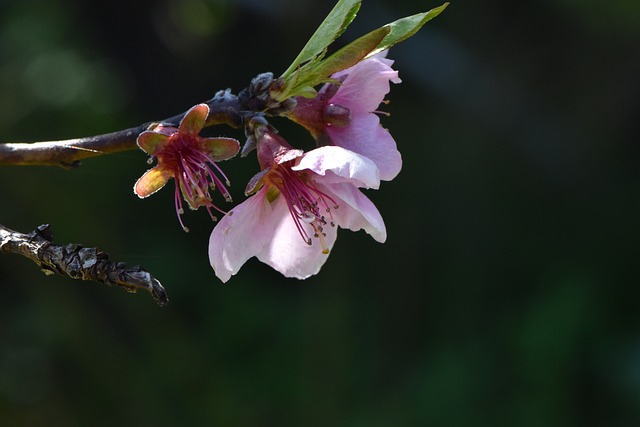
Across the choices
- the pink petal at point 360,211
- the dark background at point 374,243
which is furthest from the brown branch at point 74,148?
the dark background at point 374,243

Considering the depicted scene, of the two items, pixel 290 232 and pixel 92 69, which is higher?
pixel 290 232

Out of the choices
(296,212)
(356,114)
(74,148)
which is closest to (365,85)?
(356,114)

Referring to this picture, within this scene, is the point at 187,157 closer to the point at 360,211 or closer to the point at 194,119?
the point at 194,119

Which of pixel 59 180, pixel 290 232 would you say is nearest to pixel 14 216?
pixel 59 180

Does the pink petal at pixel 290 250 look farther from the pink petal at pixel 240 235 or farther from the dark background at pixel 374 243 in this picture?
the dark background at pixel 374 243

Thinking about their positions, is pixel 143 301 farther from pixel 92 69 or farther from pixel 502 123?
pixel 502 123

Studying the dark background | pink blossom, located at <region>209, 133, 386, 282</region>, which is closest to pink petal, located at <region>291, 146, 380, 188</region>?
pink blossom, located at <region>209, 133, 386, 282</region>
